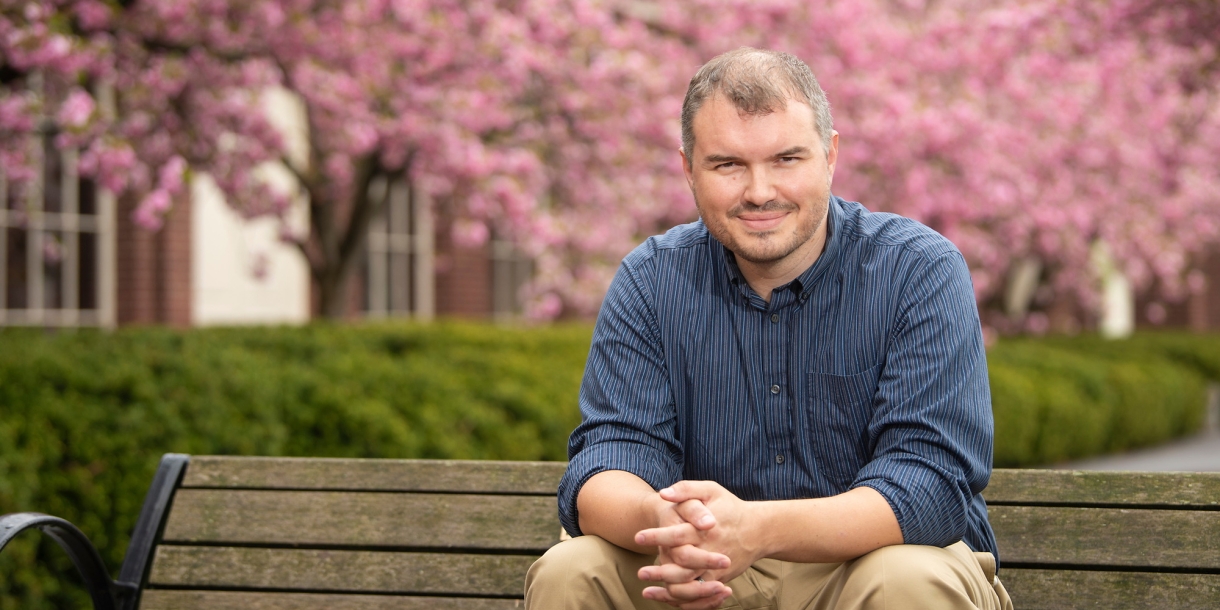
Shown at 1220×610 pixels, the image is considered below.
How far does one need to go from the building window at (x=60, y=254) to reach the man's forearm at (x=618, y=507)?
8.65 meters

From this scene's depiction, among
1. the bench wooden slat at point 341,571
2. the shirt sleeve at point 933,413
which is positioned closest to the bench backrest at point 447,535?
the bench wooden slat at point 341,571

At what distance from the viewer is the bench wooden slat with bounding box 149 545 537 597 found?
11.1 ft

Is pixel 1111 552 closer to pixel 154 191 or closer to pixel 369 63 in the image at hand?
pixel 369 63

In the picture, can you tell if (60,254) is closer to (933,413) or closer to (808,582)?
(808,582)

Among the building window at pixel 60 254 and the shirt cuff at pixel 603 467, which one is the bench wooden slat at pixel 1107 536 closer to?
the shirt cuff at pixel 603 467

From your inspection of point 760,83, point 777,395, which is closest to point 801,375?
point 777,395

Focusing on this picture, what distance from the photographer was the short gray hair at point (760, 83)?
2.82 meters

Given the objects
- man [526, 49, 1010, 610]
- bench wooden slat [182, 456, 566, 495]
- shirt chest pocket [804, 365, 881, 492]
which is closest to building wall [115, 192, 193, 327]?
bench wooden slat [182, 456, 566, 495]

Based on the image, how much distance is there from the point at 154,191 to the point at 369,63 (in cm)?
Answer: 147

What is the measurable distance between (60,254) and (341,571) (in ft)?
26.9

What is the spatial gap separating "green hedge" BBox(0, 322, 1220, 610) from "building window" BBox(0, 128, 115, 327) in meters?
2.95

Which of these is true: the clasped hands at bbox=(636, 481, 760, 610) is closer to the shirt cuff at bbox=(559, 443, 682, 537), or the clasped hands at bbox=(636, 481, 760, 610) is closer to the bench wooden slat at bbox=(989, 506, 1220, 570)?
the shirt cuff at bbox=(559, 443, 682, 537)

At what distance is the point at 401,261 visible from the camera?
14.5 metres

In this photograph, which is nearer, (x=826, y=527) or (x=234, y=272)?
(x=826, y=527)
